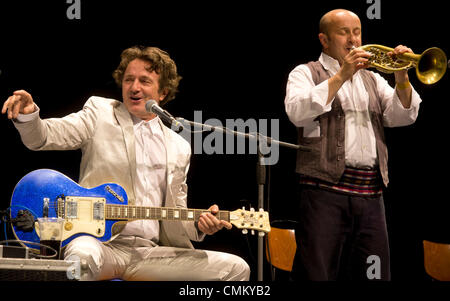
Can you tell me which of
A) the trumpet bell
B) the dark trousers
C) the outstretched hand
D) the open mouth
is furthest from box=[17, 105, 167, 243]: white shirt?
the trumpet bell

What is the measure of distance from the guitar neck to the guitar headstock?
43 mm

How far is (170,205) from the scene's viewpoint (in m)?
2.95

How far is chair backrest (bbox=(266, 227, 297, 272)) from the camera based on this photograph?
3883 millimetres

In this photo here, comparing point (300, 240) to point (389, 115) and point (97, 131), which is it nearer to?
point (389, 115)

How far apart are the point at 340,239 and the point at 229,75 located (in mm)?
1584

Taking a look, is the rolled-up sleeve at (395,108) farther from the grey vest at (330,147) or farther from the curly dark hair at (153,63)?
the curly dark hair at (153,63)

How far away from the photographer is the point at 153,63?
10.1ft

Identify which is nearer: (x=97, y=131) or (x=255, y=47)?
(x=97, y=131)

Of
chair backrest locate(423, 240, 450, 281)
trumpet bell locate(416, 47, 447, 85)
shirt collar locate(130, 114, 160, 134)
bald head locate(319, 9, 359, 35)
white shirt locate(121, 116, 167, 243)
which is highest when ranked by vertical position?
bald head locate(319, 9, 359, 35)

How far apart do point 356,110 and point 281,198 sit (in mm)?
1442


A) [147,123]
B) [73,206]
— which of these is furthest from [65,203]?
[147,123]

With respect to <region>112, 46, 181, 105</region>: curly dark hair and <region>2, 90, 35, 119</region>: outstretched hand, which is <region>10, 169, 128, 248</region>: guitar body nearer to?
<region>2, 90, 35, 119</region>: outstretched hand

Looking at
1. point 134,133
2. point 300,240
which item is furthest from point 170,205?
point 300,240

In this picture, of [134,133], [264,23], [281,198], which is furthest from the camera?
[281,198]
